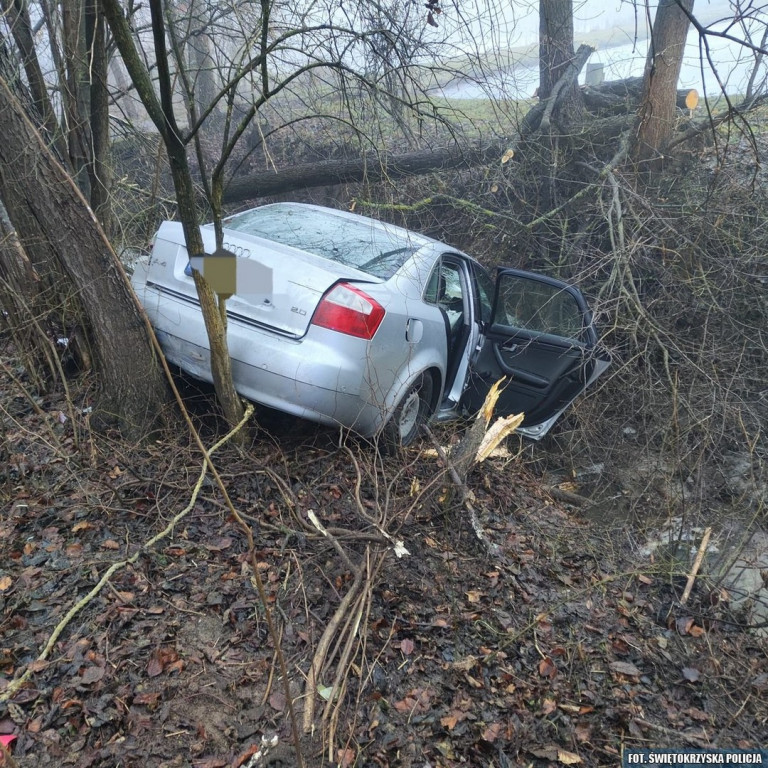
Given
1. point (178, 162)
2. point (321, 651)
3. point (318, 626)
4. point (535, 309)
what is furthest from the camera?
point (535, 309)

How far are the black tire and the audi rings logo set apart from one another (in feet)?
4.80

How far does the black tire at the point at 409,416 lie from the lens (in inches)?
167

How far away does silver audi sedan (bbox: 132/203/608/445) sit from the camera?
3.66 metres

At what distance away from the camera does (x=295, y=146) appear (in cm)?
968

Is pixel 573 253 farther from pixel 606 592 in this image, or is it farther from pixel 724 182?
pixel 606 592

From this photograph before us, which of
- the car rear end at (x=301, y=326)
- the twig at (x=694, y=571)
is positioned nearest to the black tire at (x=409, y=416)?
the car rear end at (x=301, y=326)

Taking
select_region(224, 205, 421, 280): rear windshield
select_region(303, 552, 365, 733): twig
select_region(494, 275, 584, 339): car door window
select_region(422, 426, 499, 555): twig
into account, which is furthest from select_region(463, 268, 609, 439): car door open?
select_region(303, 552, 365, 733): twig

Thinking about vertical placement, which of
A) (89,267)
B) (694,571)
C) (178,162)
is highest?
(178,162)

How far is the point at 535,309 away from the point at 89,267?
3.65 metres

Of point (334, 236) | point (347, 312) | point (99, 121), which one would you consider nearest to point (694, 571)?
point (347, 312)

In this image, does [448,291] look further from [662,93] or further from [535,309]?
[662,93]

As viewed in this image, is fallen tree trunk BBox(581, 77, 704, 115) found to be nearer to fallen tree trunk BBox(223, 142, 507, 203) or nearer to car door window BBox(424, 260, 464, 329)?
fallen tree trunk BBox(223, 142, 507, 203)

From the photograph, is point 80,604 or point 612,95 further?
point 612,95

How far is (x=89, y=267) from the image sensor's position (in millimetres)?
3537
